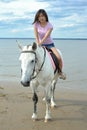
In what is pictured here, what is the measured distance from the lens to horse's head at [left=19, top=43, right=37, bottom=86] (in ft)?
22.5

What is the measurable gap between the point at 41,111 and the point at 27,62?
8.50 feet

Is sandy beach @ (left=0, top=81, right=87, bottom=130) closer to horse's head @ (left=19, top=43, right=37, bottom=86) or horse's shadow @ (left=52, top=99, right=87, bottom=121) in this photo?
horse's shadow @ (left=52, top=99, right=87, bottom=121)

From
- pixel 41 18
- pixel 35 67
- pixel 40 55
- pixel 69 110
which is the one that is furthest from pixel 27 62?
pixel 69 110

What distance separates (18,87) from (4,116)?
4684mm

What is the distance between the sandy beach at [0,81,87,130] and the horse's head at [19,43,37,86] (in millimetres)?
1468

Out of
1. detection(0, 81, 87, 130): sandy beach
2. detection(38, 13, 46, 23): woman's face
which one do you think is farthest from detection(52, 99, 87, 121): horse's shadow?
detection(38, 13, 46, 23): woman's face

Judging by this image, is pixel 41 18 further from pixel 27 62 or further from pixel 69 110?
pixel 69 110

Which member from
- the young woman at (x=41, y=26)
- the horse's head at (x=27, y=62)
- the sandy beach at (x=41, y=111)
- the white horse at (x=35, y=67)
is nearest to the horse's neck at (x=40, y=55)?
the white horse at (x=35, y=67)

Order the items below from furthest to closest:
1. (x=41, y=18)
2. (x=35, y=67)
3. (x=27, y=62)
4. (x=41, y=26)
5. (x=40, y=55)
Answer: (x=41, y=26) → (x=41, y=18) → (x=40, y=55) → (x=35, y=67) → (x=27, y=62)

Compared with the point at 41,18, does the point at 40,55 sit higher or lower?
lower

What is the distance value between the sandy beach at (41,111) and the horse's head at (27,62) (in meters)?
1.47

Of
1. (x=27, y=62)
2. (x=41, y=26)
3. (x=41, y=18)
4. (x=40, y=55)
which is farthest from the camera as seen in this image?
(x=41, y=26)

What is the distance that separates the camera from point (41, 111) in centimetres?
916

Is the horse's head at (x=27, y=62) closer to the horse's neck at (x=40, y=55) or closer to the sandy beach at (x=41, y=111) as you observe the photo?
the horse's neck at (x=40, y=55)
